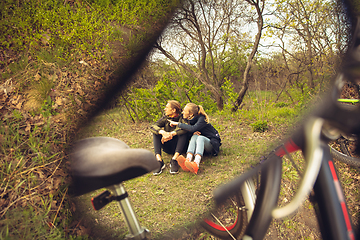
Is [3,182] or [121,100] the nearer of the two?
[3,182]

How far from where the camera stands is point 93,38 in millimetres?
764

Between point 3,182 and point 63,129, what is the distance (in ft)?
0.60

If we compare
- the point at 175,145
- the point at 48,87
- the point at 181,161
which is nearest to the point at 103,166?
the point at 48,87

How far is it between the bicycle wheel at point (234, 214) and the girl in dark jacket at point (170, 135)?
599 mm

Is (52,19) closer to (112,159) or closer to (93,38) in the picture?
(93,38)

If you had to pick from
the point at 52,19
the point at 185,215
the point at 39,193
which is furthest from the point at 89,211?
the point at 52,19

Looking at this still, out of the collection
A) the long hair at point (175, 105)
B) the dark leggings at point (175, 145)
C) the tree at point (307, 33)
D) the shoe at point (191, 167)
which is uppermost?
the tree at point (307, 33)

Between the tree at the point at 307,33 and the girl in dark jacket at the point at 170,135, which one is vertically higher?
the tree at the point at 307,33

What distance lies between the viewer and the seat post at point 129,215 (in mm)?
616

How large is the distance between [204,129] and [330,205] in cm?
151

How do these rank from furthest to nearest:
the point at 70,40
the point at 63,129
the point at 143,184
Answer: the point at 143,184, the point at 70,40, the point at 63,129

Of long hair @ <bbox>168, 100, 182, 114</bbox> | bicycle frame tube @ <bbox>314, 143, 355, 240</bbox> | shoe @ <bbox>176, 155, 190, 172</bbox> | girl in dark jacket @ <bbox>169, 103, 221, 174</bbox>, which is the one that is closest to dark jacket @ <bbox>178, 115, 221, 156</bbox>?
girl in dark jacket @ <bbox>169, 103, 221, 174</bbox>

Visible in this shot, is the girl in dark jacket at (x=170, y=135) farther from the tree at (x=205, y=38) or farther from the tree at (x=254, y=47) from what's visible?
the tree at (x=254, y=47)

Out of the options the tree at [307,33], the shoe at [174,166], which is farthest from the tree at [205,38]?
the shoe at [174,166]
